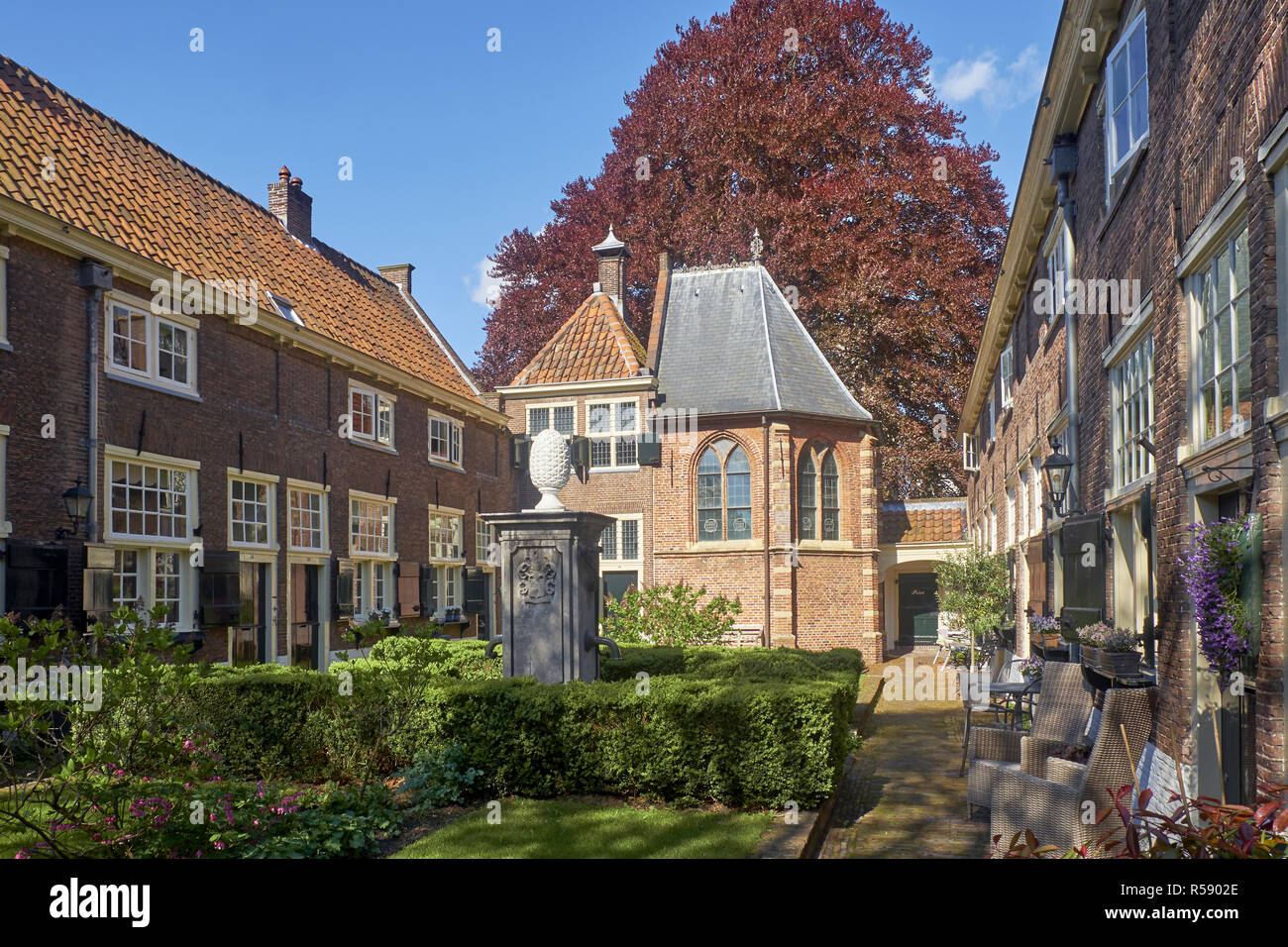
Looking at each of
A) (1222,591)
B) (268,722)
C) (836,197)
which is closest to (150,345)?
(268,722)

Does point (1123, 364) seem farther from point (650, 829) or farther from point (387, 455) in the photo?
point (387, 455)

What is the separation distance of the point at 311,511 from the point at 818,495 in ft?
43.6

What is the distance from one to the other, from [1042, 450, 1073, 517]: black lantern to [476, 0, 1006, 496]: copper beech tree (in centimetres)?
1640

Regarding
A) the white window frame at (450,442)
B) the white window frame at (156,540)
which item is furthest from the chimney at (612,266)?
the white window frame at (156,540)

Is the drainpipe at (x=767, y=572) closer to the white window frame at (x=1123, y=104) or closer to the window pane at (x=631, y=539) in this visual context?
the window pane at (x=631, y=539)

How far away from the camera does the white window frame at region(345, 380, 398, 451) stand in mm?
19719

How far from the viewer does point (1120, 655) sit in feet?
26.3

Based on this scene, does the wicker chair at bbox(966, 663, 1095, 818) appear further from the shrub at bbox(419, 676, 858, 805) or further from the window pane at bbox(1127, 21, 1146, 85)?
the window pane at bbox(1127, 21, 1146, 85)

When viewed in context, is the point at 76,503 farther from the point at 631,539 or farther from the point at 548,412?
the point at 548,412

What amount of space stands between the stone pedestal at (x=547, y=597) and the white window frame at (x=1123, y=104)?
18.4 feet

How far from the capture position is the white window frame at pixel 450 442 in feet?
76.1
